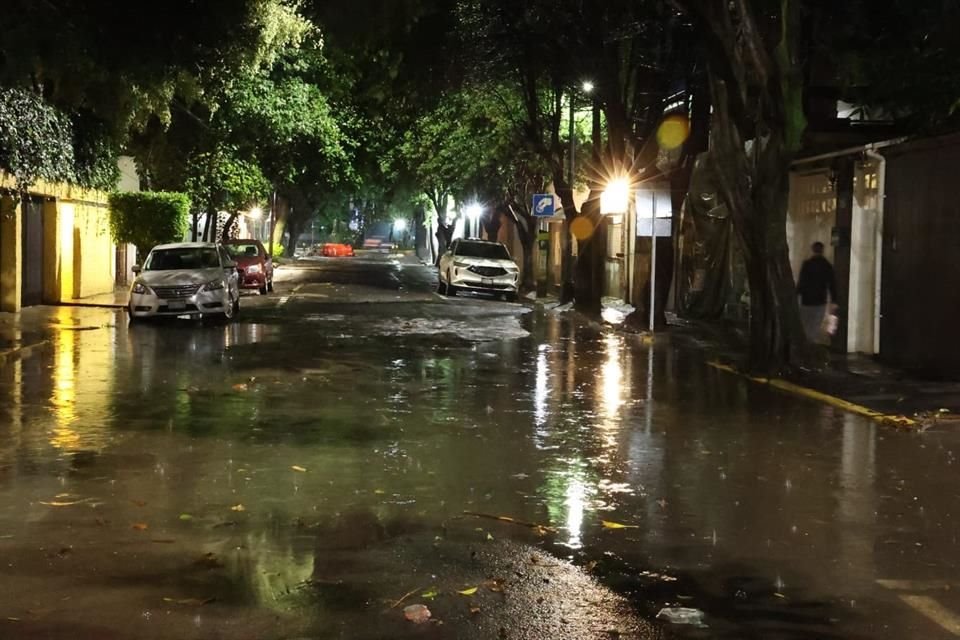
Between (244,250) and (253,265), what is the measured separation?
182cm

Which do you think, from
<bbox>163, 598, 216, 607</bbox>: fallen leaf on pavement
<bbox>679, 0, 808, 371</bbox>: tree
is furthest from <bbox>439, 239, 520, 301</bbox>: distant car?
<bbox>163, 598, 216, 607</bbox>: fallen leaf on pavement

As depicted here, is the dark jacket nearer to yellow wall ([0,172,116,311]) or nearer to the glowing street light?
the glowing street light

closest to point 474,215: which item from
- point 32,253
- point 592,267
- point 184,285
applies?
point 592,267

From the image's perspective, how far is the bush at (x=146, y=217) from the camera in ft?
107

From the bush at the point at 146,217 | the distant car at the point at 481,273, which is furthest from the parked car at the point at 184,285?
the distant car at the point at 481,273

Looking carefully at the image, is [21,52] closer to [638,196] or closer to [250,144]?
[638,196]

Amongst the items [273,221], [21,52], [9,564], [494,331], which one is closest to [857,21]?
[494,331]

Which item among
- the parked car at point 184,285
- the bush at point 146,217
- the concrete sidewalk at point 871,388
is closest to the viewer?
the concrete sidewalk at point 871,388

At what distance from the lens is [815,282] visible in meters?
19.3

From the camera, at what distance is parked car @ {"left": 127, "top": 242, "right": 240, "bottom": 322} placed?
956 inches

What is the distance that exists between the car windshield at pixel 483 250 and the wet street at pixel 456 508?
21040mm

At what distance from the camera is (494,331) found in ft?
79.3

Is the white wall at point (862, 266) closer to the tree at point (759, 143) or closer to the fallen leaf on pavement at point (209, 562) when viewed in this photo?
the tree at point (759, 143)

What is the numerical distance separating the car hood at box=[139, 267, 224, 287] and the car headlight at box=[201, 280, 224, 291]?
87mm
